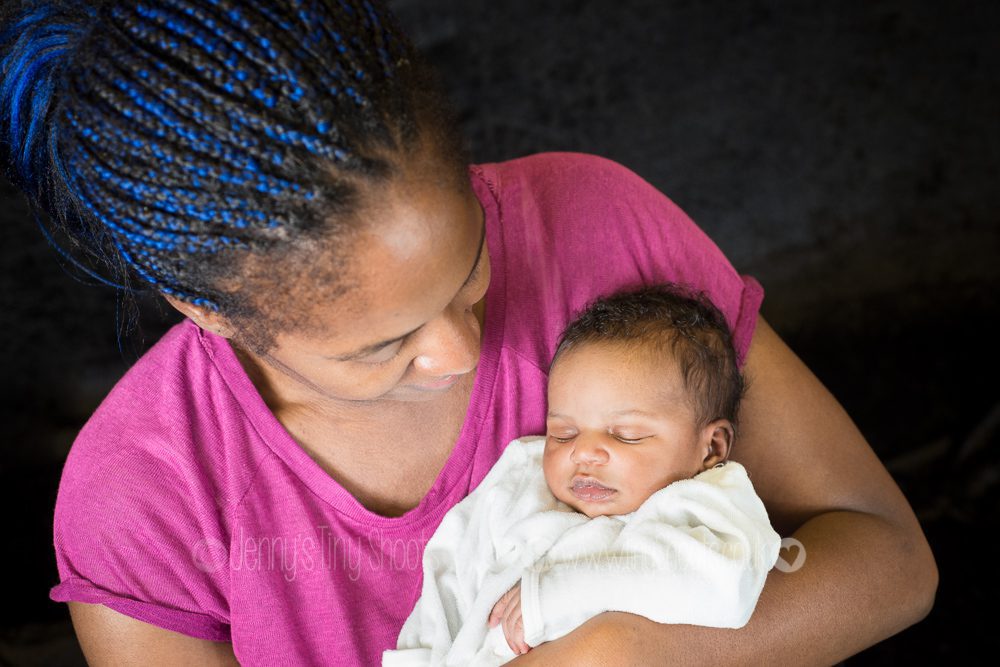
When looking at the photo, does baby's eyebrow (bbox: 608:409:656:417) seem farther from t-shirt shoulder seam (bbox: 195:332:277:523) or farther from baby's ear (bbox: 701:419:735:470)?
t-shirt shoulder seam (bbox: 195:332:277:523)

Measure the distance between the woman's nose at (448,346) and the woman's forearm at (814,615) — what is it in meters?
0.34

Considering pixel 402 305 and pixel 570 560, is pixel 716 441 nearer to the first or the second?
pixel 570 560

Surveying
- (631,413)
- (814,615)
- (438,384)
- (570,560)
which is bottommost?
(814,615)

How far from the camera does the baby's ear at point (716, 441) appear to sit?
4.61ft

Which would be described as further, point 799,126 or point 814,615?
point 799,126

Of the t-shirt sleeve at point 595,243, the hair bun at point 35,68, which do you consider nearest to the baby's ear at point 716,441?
the t-shirt sleeve at point 595,243

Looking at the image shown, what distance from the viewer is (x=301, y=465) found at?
1.34 meters

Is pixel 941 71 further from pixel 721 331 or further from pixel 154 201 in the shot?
pixel 154 201

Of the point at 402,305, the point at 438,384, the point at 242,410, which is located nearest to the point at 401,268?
the point at 402,305

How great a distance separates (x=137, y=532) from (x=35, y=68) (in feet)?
1.74

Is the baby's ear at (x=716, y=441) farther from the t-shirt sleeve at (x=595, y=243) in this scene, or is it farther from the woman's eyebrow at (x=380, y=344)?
the woman's eyebrow at (x=380, y=344)

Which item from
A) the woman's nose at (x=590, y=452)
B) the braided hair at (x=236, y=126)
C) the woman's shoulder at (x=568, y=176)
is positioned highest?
the braided hair at (x=236, y=126)

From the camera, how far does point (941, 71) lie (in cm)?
283

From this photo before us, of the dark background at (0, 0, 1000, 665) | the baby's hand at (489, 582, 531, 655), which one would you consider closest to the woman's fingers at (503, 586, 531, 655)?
the baby's hand at (489, 582, 531, 655)
